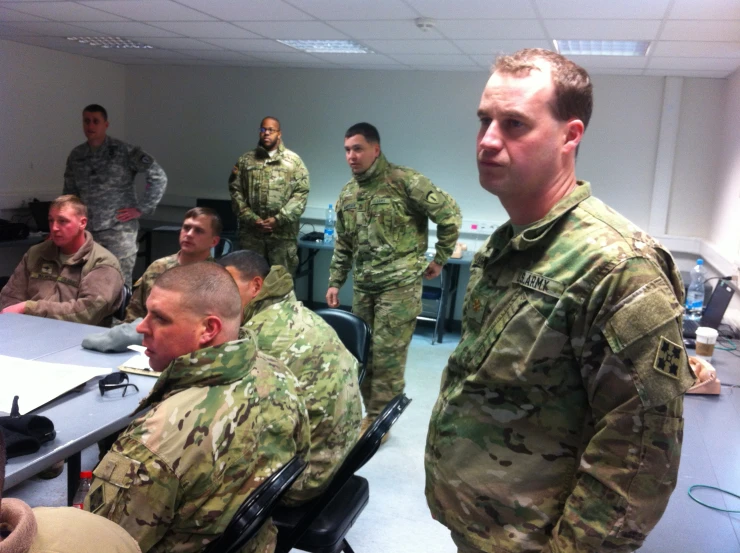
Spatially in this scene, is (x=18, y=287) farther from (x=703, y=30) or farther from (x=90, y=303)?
(x=703, y=30)

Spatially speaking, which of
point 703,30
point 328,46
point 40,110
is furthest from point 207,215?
point 40,110

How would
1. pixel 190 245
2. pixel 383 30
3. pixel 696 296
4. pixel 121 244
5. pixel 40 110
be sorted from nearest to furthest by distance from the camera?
1. pixel 190 245
2. pixel 696 296
3. pixel 383 30
4. pixel 121 244
5. pixel 40 110

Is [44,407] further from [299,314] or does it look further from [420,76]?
[420,76]

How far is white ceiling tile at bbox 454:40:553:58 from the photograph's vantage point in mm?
4262

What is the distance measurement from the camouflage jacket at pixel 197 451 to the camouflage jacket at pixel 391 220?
1.96 metres

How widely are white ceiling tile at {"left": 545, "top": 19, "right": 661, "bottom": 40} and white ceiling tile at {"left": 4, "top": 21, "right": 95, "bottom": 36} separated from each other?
3656mm

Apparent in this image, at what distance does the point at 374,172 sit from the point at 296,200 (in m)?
2.00

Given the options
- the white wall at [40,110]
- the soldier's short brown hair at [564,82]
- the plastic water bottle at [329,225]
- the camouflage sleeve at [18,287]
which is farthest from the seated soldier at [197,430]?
the white wall at [40,110]

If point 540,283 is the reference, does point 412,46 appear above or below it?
above

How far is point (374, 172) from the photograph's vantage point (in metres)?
3.44

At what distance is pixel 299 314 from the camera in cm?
206

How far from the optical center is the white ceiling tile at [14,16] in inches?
175

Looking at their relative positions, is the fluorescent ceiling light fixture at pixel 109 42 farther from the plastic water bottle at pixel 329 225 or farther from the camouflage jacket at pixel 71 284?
the camouflage jacket at pixel 71 284

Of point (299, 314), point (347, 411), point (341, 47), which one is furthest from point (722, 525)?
point (341, 47)
